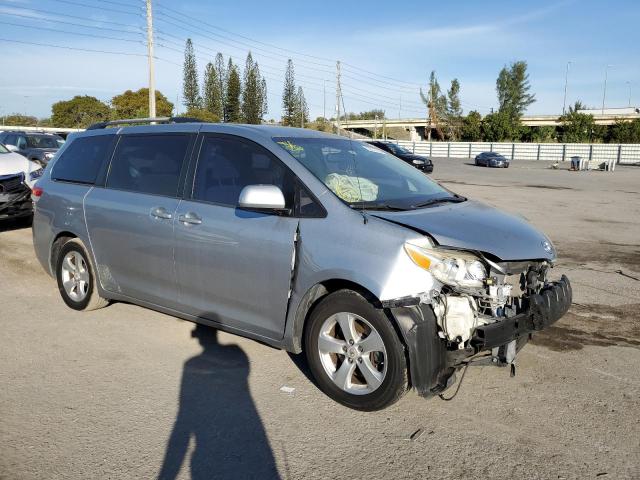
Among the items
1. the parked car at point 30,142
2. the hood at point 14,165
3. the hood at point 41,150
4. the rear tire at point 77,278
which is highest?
the parked car at point 30,142

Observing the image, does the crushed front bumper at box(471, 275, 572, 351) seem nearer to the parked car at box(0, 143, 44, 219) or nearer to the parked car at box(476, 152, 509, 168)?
the parked car at box(0, 143, 44, 219)

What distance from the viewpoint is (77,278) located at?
18.6 ft

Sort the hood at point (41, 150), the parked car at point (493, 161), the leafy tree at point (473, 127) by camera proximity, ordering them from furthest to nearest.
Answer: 1. the leafy tree at point (473, 127)
2. the parked car at point (493, 161)
3. the hood at point (41, 150)

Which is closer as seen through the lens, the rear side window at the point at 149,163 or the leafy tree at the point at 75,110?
the rear side window at the point at 149,163

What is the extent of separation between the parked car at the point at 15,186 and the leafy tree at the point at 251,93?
69.0 m

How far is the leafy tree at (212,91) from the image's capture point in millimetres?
77812

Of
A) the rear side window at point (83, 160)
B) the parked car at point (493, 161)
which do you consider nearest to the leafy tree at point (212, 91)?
the parked car at point (493, 161)

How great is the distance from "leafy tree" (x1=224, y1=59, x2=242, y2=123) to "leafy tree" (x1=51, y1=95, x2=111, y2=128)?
16.0 m

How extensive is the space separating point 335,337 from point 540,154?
2454 inches

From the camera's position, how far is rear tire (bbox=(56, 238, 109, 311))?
5535mm

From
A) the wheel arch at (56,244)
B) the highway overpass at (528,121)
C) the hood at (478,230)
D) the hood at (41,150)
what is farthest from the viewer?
the highway overpass at (528,121)

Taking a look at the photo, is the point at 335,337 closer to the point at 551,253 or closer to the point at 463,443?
the point at 463,443

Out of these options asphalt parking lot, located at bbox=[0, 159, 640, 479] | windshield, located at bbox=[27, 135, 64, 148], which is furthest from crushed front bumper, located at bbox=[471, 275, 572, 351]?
windshield, located at bbox=[27, 135, 64, 148]

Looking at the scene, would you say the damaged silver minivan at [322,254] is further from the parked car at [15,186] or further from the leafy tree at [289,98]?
the leafy tree at [289,98]
